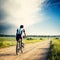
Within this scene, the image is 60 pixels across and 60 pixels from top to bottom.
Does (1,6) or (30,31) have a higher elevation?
(1,6)

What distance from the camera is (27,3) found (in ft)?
21.7

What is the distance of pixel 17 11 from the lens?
6.65m

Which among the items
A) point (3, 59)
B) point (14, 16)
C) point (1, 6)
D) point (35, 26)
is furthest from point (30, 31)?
point (3, 59)

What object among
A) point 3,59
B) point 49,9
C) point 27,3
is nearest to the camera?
point 3,59

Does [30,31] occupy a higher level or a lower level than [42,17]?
lower

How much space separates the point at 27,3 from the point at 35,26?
31.0 inches

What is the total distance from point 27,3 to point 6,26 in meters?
1.02

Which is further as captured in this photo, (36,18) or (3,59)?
(36,18)

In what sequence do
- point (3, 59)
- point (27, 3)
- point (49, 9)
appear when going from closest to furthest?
point (3, 59)
point (49, 9)
point (27, 3)

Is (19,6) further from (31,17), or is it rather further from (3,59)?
(3,59)

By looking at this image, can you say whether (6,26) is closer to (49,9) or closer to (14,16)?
(14,16)

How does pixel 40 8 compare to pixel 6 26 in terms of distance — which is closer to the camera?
pixel 40 8

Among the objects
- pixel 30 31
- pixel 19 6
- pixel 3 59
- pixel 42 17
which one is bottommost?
pixel 3 59

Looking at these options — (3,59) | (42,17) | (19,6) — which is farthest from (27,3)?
(3,59)
